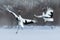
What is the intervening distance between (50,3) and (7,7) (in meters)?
0.36

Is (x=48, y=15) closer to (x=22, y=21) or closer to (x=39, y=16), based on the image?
(x=39, y=16)

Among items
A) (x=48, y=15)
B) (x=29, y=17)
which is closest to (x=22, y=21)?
(x=29, y=17)
